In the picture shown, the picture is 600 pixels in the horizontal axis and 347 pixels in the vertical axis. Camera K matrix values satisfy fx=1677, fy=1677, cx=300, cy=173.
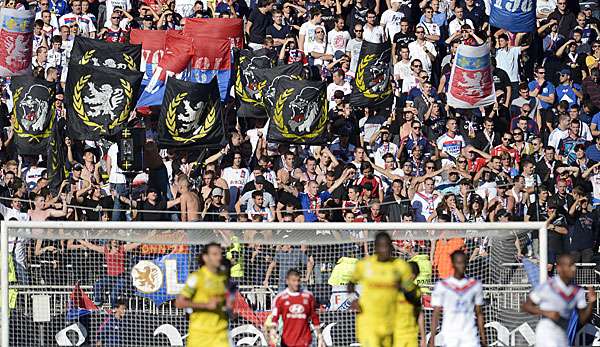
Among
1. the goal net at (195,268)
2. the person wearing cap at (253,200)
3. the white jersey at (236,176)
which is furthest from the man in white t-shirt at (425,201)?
the white jersey at (236,176)

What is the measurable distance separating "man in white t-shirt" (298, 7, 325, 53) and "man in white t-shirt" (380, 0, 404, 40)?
3.74ft

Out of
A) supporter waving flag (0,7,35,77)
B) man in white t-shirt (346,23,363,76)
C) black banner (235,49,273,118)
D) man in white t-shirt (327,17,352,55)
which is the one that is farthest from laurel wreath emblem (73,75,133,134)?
man in white t-shirt (327,17,352,55)

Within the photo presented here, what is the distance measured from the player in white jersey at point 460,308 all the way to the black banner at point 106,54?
7269mm

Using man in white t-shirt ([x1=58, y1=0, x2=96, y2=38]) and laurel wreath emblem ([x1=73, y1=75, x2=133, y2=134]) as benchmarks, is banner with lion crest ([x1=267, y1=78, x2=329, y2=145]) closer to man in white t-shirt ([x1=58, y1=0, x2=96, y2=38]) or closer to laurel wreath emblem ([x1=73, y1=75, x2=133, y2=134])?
laurel wreath emblem ([x1=73, y1=75, x2=133, y2=134])

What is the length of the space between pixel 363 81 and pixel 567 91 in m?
3.58

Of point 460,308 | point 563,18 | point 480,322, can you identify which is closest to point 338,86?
point 563,18

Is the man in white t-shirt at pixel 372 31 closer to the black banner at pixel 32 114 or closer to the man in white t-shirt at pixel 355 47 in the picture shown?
the man in white t-shirt at pixel 355 47

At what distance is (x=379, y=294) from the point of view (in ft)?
60.4

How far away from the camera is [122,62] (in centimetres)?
2411

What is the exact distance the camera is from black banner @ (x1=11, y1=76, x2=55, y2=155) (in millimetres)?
23688

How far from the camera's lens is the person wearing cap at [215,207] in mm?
22922

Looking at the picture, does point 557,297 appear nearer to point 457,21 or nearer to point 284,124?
point 284,124

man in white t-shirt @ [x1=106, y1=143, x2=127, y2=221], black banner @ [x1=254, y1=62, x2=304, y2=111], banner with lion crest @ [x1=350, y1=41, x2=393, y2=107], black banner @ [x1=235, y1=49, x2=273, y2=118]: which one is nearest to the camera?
man in white t-shirt @ [x1=106, y1=143, x2=127, y2=221]

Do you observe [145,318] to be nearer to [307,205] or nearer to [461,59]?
[307,205]
